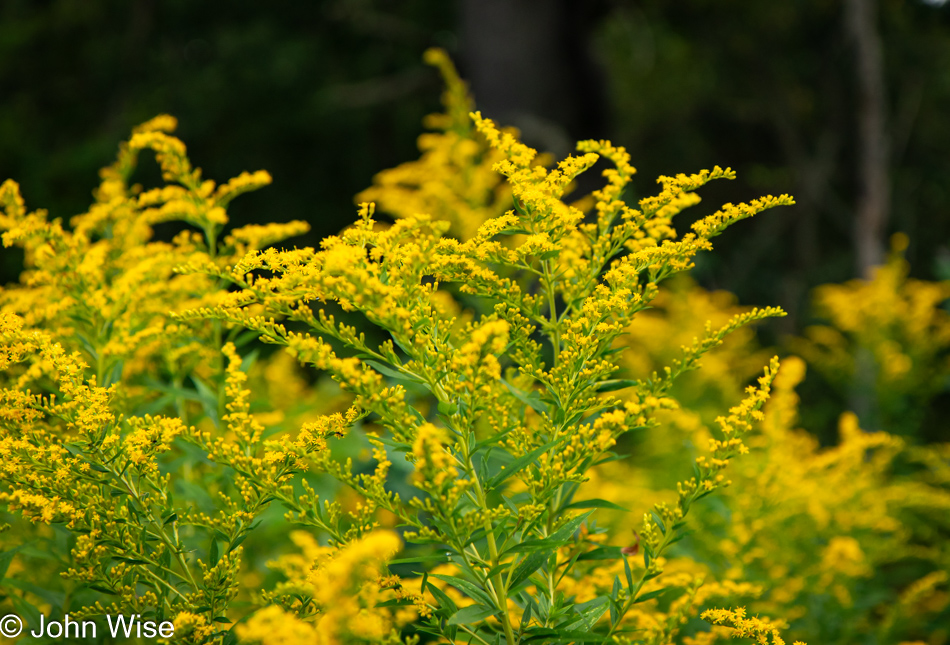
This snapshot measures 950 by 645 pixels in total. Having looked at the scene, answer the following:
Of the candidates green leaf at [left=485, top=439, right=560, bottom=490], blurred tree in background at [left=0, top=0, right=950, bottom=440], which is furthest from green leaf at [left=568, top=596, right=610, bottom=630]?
blurred tree in background at [left=0, top=0, right=950, bottom=440]

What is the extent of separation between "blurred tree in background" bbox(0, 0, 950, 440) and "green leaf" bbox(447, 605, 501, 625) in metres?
3.27

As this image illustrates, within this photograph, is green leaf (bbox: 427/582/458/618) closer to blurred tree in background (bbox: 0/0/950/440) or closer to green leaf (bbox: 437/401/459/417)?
green leaf (bbox: 437/401/459/417)

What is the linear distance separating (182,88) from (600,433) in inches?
364

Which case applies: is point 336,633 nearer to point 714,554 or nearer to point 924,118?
point 714,554

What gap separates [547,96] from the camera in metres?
4.77

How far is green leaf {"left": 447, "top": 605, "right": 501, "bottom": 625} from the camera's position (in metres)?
1.20

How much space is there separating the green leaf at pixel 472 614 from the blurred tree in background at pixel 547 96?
3272 millimetres

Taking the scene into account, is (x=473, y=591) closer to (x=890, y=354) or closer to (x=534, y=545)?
(x=534, y=545)

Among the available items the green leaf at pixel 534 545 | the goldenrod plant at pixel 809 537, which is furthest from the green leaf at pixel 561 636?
the goldenrod plant at pixel 809 537

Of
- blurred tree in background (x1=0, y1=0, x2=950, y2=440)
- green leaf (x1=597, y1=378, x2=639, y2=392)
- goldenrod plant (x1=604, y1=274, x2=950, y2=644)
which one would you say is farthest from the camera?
blurred tree in background (x1=0, y1=0, x2=950, y2=440)

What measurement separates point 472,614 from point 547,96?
161 inches

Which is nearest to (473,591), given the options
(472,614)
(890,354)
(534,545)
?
(472,614)

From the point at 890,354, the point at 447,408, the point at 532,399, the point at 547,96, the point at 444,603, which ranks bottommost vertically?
the point at 444,603

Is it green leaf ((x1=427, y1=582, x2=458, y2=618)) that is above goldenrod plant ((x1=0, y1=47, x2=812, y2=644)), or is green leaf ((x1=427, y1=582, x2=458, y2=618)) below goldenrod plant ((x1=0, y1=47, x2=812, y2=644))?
below
